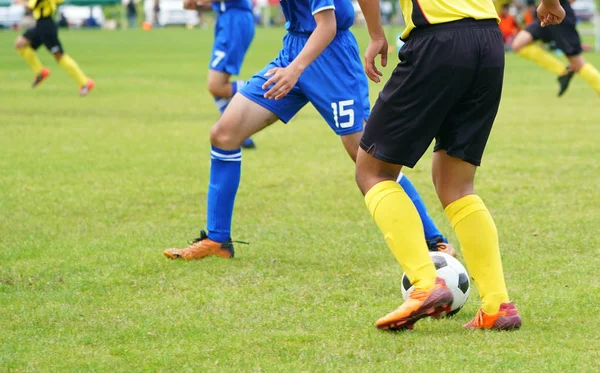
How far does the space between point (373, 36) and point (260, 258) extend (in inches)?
71.6

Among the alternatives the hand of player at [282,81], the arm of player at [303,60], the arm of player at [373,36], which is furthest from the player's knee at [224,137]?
the arm of player at [373,36]

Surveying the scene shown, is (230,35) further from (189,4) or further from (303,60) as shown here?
(303,60)

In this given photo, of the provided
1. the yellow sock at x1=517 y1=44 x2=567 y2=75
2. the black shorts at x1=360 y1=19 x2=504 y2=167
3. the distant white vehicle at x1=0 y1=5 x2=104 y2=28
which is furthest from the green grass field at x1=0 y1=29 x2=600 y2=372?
the distant white vehicle at x1=0 y1=5 x2=104 y2=28

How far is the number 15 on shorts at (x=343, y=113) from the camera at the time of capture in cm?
568

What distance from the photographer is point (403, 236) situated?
443 cm

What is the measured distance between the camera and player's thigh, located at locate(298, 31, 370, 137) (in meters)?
5.68

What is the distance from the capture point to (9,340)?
4.37 m

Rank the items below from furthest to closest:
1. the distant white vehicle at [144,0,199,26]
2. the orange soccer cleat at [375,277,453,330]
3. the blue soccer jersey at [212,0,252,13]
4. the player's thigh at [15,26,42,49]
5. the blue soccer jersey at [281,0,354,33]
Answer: the distant white vehicle at [144,0,199,26] → the player's thigh at [15,26,42,49] → the blue soccer jersey at [212,0,252,13] → the blue soccer jersey at [281,0,354,33] → the orange soccer cleat at [375,277,453,330]

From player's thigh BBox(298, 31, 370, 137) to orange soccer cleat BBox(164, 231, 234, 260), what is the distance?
0.98m

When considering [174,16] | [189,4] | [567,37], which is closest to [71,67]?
[189,4]

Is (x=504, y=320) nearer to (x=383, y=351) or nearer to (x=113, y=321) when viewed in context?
(x=383, y=351)

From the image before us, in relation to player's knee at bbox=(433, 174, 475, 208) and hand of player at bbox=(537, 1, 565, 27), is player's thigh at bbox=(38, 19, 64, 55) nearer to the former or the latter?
hand of player at bbox=(537, 1, 565, 27)

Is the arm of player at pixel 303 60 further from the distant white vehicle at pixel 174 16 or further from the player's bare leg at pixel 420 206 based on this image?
the distant white vehicle at pixel 174 16

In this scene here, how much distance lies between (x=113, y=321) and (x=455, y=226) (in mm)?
1570
